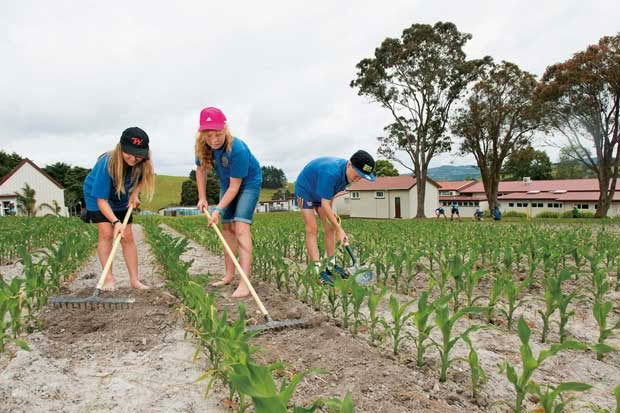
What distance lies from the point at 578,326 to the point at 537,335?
49 centimetres

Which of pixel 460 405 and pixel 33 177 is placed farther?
pixel 33 177

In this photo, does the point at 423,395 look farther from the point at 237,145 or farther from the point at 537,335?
the point at 237,145

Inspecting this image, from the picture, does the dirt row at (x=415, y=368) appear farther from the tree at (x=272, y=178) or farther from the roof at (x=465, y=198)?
the tree at (x=272, y=178)

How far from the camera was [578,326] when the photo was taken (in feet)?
10.8

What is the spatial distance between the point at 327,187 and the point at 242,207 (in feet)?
2.90

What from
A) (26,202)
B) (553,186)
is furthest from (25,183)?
(553,186)

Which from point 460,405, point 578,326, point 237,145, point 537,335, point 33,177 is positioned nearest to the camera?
point 460,405

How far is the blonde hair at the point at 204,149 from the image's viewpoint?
3865 mm

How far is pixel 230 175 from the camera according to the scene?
4.04 m

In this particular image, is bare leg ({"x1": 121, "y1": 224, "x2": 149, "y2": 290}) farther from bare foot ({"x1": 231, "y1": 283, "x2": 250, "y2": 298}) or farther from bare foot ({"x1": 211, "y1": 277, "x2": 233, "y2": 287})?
bare foot ({"x1": 231, "y1": 283, "x2": 250, "y2": 298})

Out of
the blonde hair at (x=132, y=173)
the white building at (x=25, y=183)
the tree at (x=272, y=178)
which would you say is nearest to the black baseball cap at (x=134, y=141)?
the blonde hair at (x=132, y=173)

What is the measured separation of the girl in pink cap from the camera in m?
3.76

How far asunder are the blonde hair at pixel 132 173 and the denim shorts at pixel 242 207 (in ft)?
2.60

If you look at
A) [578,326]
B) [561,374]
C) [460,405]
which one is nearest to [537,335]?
[578,326]
